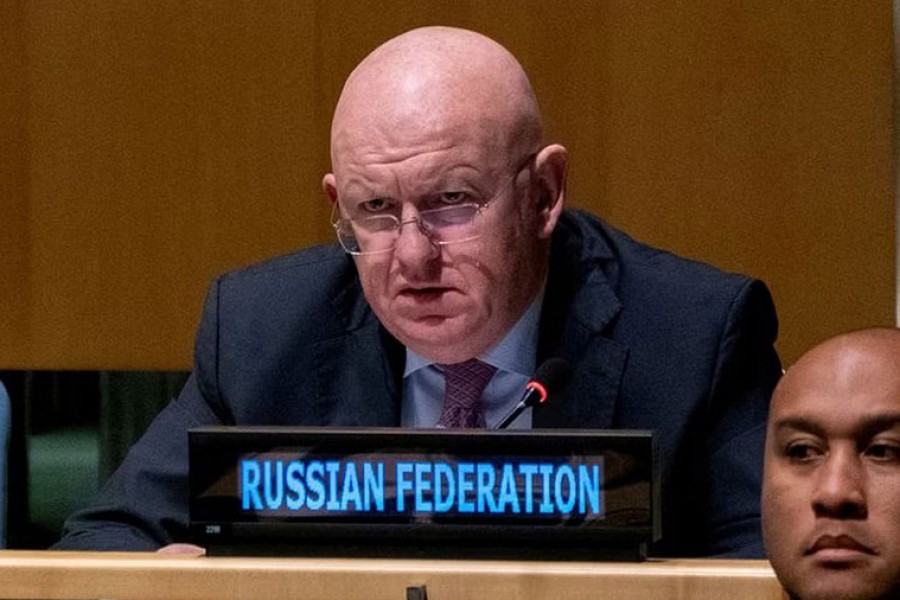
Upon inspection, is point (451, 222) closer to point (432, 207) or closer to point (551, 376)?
point (432, 207)

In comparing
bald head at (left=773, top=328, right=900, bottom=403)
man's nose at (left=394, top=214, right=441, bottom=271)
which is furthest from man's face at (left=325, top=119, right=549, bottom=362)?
bald head at (left=773, top=328, right=900, bottom=403)

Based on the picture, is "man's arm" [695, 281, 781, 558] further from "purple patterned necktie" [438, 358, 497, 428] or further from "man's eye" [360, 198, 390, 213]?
"man's eye" [360, 198, 390, 213]

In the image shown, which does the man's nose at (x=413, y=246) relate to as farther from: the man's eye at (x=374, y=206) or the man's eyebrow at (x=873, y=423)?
the man's eyebrow at (x=873, y=423)

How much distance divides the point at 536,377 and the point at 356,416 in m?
0.50

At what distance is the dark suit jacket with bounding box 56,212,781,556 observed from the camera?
2.00 m

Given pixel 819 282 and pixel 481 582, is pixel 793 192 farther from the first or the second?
pixel 481 582

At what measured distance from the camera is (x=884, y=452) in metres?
1.12

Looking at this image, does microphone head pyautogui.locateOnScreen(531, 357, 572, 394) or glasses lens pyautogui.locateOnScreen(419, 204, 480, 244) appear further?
glasses lens pyautogui.locateOnScreen(419, 204, 480, 244)

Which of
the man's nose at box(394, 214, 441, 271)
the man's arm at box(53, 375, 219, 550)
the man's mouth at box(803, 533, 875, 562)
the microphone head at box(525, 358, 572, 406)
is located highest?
the man's nose at box(394, 214, 441, 271)

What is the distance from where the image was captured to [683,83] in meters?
2.91

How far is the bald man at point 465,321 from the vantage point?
1.94m

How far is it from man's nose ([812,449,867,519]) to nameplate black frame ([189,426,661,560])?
0.21 m

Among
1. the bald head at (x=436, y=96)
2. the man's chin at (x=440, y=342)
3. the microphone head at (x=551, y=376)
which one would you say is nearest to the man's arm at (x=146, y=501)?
the man's chin at (x=440, y=342)

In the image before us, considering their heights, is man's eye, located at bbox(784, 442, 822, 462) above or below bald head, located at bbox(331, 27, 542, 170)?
below
